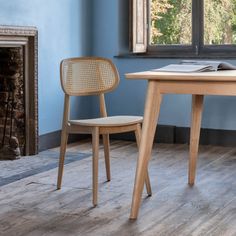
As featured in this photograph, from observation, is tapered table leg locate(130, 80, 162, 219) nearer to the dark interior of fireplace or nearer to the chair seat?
the chair seat

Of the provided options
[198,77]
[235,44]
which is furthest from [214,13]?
[198,77]

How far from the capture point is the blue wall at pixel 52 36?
4.73 metres

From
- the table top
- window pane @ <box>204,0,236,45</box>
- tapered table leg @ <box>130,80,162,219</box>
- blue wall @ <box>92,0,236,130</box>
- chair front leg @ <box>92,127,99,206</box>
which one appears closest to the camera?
the table top

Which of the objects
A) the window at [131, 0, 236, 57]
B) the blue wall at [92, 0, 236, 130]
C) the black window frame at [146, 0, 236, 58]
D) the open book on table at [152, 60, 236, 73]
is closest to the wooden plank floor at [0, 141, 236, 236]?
the open book on table at [152, 60, 236, 73]

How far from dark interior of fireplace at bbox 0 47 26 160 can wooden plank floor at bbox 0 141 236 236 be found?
58cm

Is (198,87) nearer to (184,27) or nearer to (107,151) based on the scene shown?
(107,151)

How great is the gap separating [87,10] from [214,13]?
1.21 meters

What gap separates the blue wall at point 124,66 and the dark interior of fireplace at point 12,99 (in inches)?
43.9

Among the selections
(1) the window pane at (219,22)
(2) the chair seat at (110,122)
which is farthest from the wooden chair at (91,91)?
(1) the window pane at (219,22)

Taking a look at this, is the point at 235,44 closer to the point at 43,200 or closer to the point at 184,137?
the point at 184,137

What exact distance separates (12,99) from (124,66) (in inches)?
50.2

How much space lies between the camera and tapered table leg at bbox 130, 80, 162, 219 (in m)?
2.98

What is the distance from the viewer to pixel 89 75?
12.1 ft

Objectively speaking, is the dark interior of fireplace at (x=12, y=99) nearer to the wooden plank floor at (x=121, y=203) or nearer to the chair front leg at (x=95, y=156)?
the wooden plank floor at (x=121, y=203)
